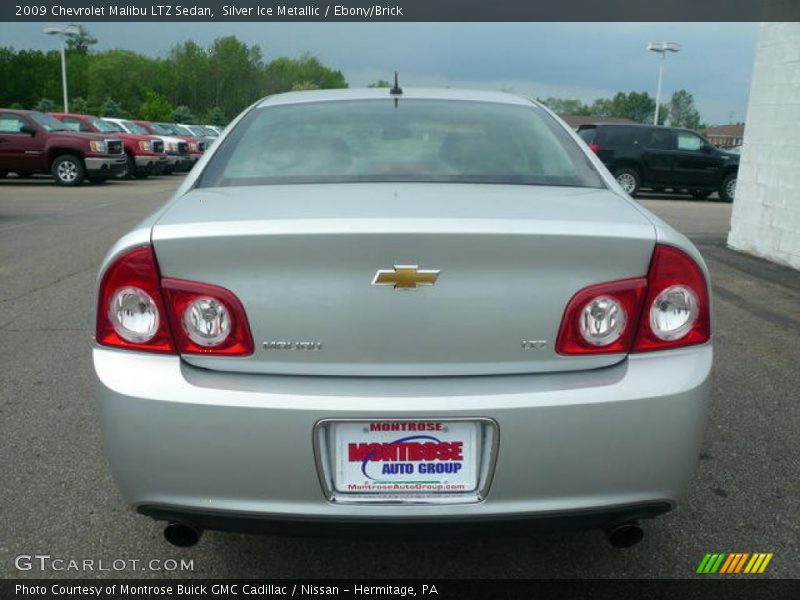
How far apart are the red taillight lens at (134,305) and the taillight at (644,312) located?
1026mm

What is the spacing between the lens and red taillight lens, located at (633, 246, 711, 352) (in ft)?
6.19

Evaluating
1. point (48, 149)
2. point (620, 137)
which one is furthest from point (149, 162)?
point (620, 137)

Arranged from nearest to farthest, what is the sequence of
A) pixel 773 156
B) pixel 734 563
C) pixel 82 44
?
1. pixel 734 563
2. pixel 773 156
3. pixel 82 44

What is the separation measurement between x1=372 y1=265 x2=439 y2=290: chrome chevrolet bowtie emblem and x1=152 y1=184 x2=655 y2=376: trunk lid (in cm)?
1

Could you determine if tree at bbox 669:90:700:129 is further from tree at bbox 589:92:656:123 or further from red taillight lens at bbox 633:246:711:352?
red taillight lens at bbox 633:246:711:352

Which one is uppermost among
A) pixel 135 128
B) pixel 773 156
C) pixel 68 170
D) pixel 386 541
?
pixel 773 156

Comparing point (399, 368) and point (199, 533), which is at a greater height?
point (399, 368)

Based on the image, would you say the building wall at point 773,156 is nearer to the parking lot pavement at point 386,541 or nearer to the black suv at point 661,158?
the parking lot pavement at point 386,541

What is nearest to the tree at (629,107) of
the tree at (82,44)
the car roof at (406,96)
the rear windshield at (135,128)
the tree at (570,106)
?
the tree at (570,106)

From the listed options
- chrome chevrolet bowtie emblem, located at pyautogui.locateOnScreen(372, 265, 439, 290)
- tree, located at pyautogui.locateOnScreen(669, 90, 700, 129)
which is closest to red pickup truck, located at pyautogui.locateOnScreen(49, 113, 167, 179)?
chrome chevrolet bowtie emblem, located at pyautogui.locateOnScreen(372, 265, 439, 290)

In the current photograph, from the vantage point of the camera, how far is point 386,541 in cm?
202

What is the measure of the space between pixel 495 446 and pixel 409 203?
2.27ft

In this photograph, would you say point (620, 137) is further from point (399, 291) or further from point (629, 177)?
point (399, 291)

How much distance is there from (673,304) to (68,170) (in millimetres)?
17809
